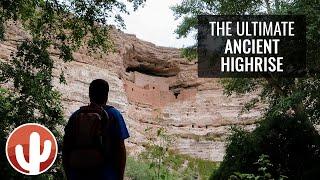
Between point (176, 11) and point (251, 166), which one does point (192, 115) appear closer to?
point (176, 11)

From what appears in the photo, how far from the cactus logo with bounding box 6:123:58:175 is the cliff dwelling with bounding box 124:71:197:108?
96.2 ft

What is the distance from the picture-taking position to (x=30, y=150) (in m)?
7.10

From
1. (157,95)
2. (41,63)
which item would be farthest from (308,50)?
(157,95)

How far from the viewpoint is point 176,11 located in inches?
744

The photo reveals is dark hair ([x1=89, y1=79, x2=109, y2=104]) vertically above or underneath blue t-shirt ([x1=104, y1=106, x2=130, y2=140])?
above

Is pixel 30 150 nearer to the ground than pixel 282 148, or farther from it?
farther from it

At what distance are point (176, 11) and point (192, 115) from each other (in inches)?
858

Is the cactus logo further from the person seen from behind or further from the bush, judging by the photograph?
the bush

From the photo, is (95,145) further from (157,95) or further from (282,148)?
(157,95)

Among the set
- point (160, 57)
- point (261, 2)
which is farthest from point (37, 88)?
point (160, 57)

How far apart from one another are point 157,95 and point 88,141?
3728cm

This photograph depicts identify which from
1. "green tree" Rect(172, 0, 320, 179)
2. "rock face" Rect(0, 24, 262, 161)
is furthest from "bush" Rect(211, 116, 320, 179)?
"rock face" Rect(0, 24, 262, 161)

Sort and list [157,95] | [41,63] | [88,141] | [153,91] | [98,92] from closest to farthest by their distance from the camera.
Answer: [88,141] → [98,92] → [41,63] → [157,95] → [153,91]

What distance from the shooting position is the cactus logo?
23.9 ft
